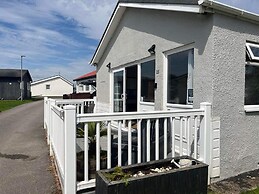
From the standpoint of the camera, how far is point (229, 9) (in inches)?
151

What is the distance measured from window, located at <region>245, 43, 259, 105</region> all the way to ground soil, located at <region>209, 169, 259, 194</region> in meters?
1.39

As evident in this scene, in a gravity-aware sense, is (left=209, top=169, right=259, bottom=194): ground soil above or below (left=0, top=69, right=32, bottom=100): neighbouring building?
below

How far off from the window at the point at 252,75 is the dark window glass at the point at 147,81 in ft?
7.50

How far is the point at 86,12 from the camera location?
34.2ft

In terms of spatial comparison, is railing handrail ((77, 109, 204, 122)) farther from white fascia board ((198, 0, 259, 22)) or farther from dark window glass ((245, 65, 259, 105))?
white fascia board ((198, 0, 259, 22))

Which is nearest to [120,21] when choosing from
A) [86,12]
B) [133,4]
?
[133,4]

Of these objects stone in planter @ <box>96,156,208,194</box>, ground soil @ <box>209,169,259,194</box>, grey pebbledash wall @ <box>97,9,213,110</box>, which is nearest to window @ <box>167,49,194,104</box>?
grey pebbledash wall @ <box>97,9,213,110</box>

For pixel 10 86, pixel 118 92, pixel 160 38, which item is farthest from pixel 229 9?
pixel 10 86

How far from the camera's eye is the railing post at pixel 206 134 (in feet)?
12.9

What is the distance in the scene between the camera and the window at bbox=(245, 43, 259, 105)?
14.4 ft

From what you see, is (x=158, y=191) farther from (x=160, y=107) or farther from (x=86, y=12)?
(x=86, y=12)

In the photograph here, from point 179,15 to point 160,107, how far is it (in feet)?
6.86

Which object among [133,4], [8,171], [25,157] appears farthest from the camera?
[133,4]

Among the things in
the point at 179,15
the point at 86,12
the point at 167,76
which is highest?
the point at 86,12
